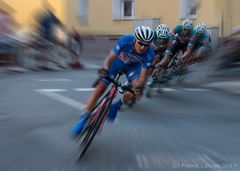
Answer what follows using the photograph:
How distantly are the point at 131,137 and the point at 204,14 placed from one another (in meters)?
15.0

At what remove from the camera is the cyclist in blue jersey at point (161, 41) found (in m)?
11.8

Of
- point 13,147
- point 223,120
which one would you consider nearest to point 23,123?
point 13,147

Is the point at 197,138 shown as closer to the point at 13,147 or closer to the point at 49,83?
the point at 13,147

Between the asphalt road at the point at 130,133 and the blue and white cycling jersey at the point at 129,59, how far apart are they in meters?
0.88

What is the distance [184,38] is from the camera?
13227mm

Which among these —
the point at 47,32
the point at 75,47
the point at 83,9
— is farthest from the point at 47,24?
the point at 83,9

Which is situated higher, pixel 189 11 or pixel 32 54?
pixel 189 11

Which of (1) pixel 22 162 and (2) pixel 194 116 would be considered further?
(2) pixel 194 116

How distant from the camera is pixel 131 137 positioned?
7.75 metres

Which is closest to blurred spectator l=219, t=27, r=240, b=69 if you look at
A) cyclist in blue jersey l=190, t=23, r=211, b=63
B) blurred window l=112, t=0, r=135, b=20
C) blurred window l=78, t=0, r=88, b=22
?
cyclist in blue jersey l=190, t=23, r=211, b=63

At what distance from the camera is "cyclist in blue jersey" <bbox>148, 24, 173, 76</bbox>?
11758 millimetres

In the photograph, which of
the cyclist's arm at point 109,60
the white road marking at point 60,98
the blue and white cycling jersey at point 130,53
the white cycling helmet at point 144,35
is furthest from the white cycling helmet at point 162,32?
the white cycling helmet at point 144,35

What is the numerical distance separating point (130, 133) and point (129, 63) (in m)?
1.01

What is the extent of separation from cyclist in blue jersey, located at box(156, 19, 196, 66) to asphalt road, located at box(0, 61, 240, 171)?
0.97m
